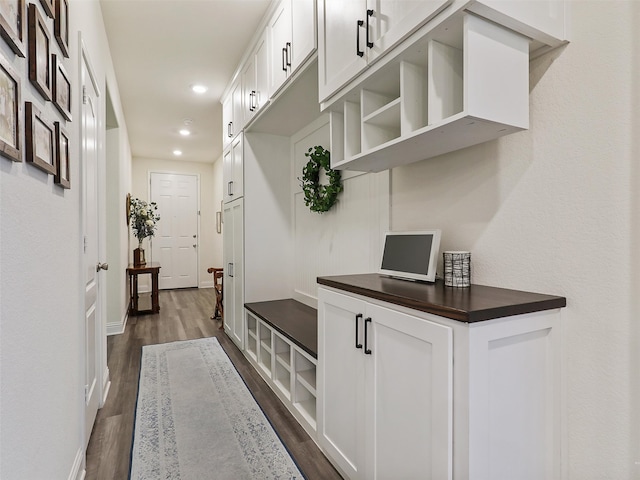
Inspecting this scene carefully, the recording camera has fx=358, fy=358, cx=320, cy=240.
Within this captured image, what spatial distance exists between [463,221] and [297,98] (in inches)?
60.2

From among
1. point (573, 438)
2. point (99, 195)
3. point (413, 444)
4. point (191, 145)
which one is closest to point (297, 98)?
point (99, 195)

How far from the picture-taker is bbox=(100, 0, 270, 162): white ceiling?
2.52 meters

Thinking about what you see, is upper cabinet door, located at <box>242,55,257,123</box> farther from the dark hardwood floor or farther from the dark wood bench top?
the dark hardwood floor

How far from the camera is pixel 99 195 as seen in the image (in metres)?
2.53

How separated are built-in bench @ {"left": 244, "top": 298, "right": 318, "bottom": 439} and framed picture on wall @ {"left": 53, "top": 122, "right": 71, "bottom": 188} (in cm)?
138

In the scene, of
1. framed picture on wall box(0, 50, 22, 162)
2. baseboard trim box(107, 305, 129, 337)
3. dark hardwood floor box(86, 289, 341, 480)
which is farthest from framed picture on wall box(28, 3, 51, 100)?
baseboard trim box(107, 305, 129, 337)

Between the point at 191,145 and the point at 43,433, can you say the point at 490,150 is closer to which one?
the point at 43,433

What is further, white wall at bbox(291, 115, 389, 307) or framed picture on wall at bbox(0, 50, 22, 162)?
white wall at bbox(291, 115, 389, 307)

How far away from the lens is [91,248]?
210 cm

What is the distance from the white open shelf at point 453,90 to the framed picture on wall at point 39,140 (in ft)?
3.66

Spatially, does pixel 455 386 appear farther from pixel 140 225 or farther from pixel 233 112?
pixel 140 225

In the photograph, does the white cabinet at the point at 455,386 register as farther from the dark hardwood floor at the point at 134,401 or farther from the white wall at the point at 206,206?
the white wall at the point at 206,206

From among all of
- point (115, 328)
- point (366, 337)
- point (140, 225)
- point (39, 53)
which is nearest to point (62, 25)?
point (39, 53)

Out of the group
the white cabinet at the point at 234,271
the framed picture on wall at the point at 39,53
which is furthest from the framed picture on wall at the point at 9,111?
the white cabinet at the point at 234,271
